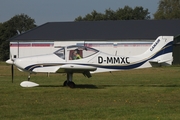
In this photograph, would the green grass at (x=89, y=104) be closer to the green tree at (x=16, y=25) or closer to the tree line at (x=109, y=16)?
the tree line at (x=109, y=16)

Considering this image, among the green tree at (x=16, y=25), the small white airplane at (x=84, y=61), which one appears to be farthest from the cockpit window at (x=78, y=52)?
the green tree at (x=16, y=25)

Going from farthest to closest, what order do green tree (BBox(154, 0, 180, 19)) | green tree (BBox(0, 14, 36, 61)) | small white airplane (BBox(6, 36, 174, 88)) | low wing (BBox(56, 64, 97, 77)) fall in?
green tree (BBox(0, 14, 36, 61)), green tree (BBox(154, 0, 180, 19)), small white airplane (BBox(6, 36, 174, 88)), low wing (BBox(56, 64, 97, 77))

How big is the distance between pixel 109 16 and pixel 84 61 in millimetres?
82899

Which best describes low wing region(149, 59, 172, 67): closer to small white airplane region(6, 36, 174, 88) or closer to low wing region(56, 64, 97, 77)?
small white airplane region(6, 36, 174, 88)

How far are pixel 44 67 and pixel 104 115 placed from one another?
23.5 feet

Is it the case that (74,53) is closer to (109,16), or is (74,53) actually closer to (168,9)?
(168,9)

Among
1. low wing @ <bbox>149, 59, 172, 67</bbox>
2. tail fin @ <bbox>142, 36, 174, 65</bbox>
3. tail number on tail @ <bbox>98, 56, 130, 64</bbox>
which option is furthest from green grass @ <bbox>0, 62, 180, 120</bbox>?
tail fin @ <bbox>142, 36, 174, 65</bbox>

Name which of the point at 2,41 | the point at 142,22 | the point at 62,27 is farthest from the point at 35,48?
the point at 2,41

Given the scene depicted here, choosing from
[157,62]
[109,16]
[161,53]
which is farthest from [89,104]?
[109,16]

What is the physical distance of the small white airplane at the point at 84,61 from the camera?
1694 centimetres

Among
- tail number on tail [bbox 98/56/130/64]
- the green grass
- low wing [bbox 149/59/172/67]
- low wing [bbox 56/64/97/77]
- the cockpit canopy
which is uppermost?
the cockpit canopy

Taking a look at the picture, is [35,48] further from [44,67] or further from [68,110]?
[68,110]

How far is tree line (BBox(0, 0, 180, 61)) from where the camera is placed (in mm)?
87875

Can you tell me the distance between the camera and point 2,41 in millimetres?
92688
